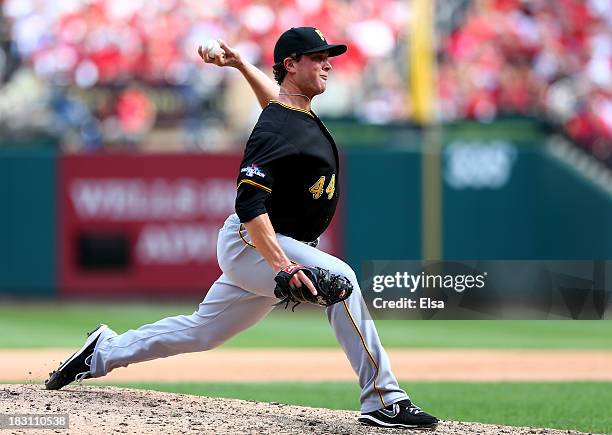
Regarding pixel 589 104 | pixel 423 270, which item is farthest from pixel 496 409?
pixel 589 104

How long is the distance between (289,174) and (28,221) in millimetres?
8797

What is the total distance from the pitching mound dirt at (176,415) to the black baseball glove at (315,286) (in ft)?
1.87

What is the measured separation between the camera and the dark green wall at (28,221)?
516 inches

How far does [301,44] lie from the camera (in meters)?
4.98

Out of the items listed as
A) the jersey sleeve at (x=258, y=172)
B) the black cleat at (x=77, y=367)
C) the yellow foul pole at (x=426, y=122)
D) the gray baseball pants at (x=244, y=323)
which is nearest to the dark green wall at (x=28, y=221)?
the yellow foul pole at (x=426, y=122)

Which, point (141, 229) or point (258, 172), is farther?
point (141, 229)

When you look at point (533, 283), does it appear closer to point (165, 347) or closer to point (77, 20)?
point (165, 347)

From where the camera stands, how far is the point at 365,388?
16.3ft

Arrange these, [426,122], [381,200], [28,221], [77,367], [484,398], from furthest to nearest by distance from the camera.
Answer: [426,122], [381,200], [28,221], [484,398], [77,367]

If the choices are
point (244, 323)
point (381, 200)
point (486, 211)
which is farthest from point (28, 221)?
point (244, 323)

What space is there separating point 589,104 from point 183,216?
232 inches

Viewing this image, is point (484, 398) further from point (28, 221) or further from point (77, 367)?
point (28, 221)

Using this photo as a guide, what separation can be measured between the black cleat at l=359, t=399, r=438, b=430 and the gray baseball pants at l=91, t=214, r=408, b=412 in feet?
0.10

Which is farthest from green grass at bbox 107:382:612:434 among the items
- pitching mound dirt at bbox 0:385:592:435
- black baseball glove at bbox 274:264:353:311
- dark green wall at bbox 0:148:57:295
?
dark green wall at bbox 0:148:57:295
